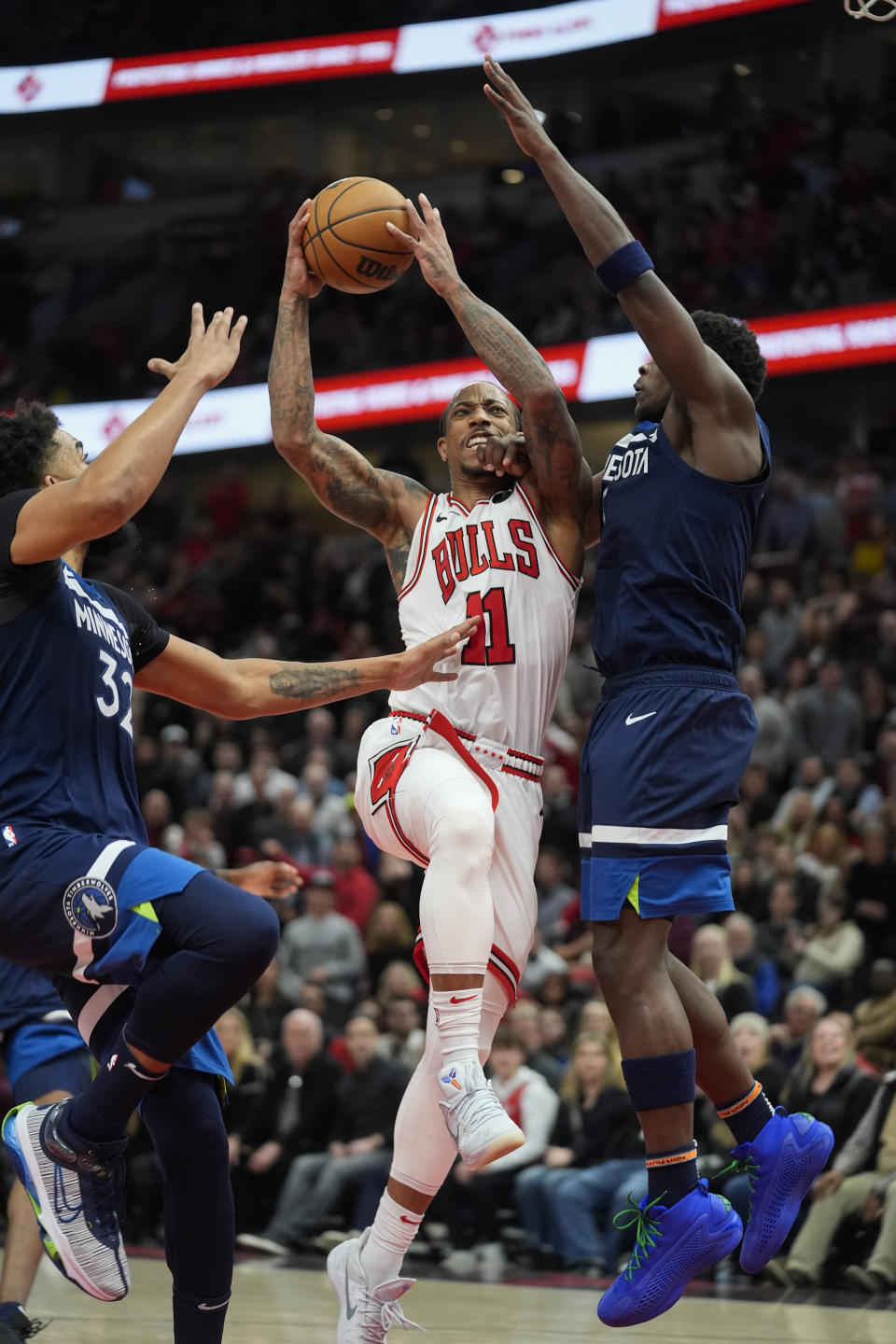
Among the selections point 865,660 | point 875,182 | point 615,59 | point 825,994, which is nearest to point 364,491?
point 825,994

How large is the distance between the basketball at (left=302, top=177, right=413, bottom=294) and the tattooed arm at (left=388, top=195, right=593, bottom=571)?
0.07m

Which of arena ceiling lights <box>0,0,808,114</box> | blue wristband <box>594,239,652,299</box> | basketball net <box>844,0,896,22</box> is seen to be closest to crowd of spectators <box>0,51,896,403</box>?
arena ceiling lights <box>0,0,808,114</box>

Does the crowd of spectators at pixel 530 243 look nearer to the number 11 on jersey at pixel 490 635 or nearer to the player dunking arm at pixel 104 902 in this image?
the number 11 on jersey at pixel 490 635

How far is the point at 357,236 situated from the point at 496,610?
139 centimetres

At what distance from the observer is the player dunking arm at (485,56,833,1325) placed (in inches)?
192

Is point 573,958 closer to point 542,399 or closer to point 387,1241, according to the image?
point 387,1241

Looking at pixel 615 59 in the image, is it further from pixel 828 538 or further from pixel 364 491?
pixel 364 491

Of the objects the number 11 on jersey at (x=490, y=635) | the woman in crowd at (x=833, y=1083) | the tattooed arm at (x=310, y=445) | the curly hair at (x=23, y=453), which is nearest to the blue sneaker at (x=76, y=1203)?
the curly hair at (x=23, y=453)

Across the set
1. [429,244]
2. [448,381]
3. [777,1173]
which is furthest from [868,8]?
[448,381]

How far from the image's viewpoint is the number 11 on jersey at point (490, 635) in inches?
213

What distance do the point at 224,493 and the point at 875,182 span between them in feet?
32.0

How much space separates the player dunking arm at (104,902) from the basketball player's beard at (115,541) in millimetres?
250

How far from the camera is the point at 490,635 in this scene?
5.43 metres

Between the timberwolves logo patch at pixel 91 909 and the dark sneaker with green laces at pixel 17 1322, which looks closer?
the timberwolves logo patch at pixel 91 909
